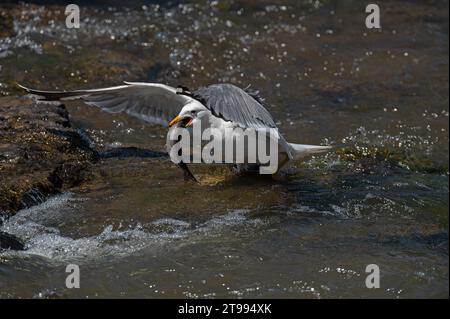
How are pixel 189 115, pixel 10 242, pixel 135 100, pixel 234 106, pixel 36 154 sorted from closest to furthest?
pixel 10 242
pixel 234 106
pixel 189 115
pixel 36 154
pixel 135 100

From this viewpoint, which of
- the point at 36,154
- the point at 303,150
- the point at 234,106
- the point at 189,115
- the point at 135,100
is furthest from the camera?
the point at 135,100

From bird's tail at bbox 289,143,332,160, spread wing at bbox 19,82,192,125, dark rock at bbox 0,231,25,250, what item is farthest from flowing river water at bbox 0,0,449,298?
spread wing at bbox 19,82,192,125

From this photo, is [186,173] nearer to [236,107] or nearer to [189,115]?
[189,115]

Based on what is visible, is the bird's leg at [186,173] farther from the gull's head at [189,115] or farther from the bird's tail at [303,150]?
the bird's tail at [303,150]

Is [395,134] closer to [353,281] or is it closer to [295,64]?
[295,64]

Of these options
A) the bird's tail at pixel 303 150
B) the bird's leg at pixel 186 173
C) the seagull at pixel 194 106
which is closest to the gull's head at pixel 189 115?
the seagull at pixel 194 106

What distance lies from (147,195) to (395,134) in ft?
9.10

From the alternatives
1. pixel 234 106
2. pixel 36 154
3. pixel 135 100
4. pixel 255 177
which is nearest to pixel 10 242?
pixel 36 154

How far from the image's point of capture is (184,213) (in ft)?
18.3

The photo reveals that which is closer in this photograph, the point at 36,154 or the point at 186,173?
the point at 36,154

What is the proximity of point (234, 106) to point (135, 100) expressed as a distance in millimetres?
1661

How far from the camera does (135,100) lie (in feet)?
23.3

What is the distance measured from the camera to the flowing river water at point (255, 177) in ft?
15.4

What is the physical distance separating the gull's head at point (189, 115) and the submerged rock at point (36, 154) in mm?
877
